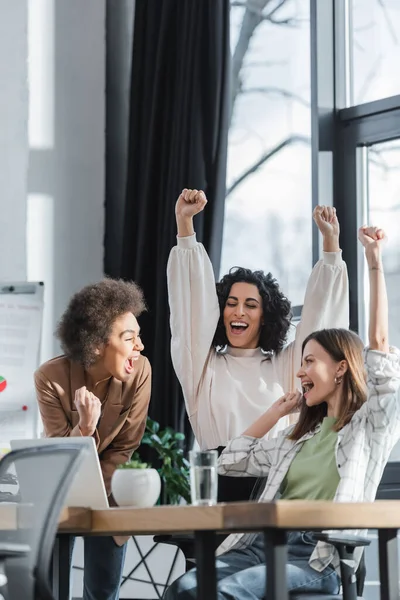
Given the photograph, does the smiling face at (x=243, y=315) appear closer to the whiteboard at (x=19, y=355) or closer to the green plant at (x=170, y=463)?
the green plant at (x=170, y=463)

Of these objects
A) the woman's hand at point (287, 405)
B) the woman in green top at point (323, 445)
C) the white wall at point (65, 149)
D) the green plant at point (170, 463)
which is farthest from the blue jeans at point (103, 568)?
the white wall at point (65, 149)

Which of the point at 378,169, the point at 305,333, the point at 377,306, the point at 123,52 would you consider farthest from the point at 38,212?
the point at 377,306

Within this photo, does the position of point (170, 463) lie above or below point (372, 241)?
below

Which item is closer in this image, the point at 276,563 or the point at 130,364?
the point at 276,563

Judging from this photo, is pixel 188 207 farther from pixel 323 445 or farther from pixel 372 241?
pixel 323 445

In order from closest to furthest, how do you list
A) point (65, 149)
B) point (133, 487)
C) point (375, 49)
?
point (133, 487) < point (375, 49) < point (65, 149)

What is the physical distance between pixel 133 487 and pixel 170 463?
1920 mm

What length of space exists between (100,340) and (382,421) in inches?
33.2

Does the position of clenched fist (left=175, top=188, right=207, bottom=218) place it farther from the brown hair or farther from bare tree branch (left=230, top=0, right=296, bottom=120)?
bare tree branch (left=230, top=0, right=296, bottom=120)

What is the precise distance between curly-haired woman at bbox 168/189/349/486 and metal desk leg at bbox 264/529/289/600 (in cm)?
123

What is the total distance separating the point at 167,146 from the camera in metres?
4.62

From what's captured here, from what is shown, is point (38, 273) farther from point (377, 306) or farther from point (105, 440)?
point (377, 306)

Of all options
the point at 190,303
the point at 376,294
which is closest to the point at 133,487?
the point at 376,294

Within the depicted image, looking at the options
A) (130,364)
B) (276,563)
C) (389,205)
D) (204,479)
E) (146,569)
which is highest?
(389,205)
